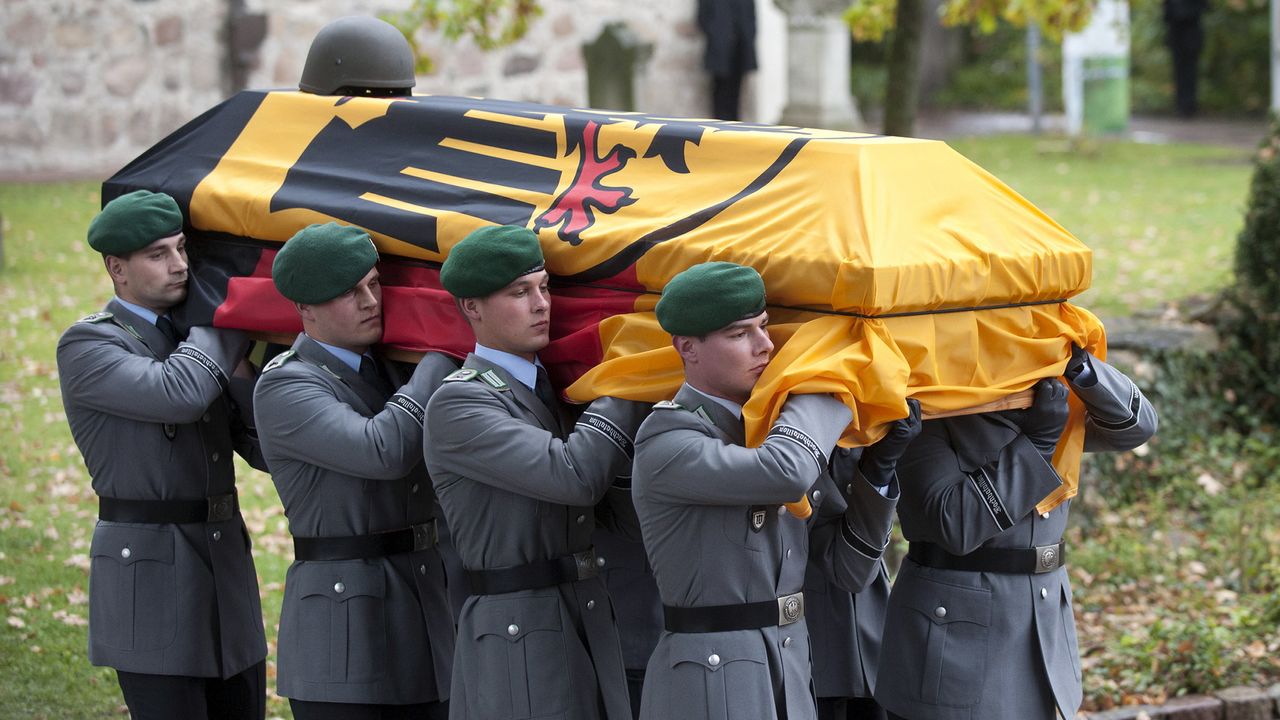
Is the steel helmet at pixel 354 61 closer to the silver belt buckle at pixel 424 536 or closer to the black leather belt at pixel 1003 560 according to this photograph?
the silver belt buckle at pixel 424 536

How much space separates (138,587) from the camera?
432 centimetres

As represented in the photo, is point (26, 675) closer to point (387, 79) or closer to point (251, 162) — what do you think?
point (251, 162)

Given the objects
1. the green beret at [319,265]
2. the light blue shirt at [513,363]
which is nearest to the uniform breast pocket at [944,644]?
the light blue shirt at [513,363]

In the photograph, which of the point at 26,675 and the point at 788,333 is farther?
the point at 26,675

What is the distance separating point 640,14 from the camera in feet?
46.0

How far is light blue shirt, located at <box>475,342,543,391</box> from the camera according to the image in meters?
3.70

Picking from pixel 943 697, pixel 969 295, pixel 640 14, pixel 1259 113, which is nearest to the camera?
pixel 969 295

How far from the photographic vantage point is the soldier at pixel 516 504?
139 inches

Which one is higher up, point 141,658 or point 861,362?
point 861,362

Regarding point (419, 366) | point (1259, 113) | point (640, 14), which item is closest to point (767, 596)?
point (419, 366)

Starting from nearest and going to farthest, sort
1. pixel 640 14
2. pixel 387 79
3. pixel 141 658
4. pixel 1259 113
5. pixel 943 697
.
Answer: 1. pixel 943 697
2. pixel 141 658
3. pixel 387 79
4. pixel 640 14
5. pixel 1259 113

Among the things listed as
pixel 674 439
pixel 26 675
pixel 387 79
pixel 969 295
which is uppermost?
pixel 387 79

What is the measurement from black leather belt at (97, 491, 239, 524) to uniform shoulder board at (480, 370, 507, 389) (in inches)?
47.2

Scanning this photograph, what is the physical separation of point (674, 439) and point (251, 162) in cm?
192
